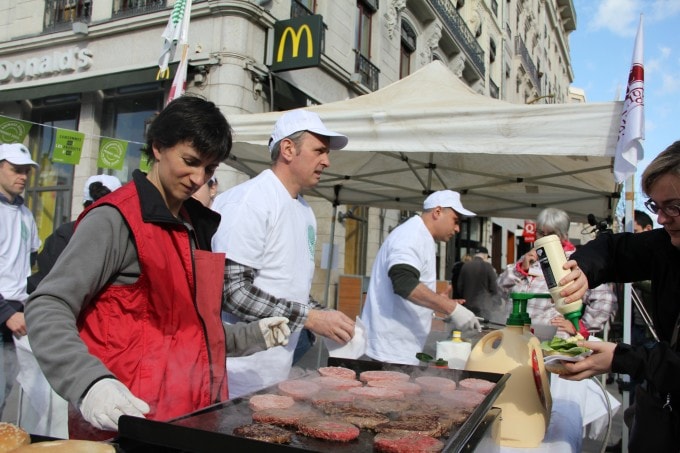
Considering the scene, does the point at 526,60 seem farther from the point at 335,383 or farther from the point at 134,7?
the point at 335,383

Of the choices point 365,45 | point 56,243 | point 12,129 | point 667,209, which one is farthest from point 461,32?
point 667,209

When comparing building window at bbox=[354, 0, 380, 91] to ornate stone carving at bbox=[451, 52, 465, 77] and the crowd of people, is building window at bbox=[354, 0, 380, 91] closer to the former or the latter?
ornate stone carving at bbox=[451, 52, 465, 77]

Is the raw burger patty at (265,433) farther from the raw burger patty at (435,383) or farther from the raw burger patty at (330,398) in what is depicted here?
the raw burger patty at (435,383)

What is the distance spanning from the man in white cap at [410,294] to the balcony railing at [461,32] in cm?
1530

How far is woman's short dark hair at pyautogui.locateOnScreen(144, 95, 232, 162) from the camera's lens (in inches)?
56.5

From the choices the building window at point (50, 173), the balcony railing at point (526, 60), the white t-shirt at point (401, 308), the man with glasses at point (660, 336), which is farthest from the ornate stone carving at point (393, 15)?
the balcony railing at point (526, 60)

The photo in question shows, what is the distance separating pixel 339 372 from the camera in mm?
1812

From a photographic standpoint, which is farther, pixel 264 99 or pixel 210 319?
pixel 264 99

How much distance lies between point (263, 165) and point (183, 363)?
180 inches

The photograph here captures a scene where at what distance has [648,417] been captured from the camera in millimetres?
1770

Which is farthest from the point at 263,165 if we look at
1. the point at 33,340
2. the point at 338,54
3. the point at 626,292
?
the point at 338,54

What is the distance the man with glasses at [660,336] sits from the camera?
1603mm

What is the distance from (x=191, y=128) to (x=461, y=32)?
67.1ft

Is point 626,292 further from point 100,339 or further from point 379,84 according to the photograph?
point 379,84
